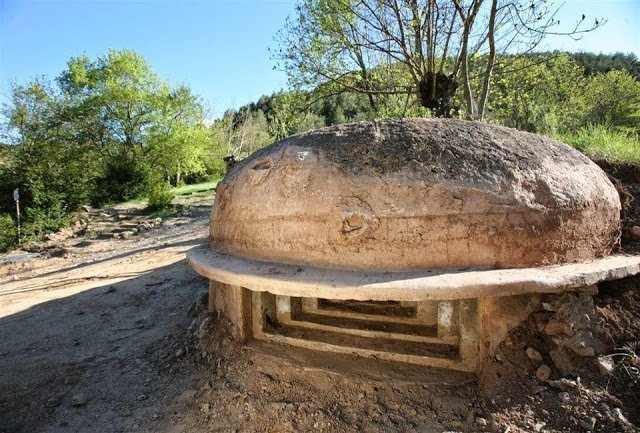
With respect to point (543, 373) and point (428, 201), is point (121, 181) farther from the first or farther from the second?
point (543, 373)

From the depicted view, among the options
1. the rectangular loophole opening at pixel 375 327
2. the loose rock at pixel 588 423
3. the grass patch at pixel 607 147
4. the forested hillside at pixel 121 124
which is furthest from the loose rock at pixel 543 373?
the forested hillside at pixel 121 124

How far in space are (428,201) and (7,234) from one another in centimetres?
1547

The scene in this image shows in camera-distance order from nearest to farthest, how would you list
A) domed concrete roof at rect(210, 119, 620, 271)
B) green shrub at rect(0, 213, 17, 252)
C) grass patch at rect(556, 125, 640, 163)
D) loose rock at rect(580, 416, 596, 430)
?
loose rock at rect(580, 416, 596, 430), domed concrete roof at rect(210, 119, 620, 271), grass patch at rect(556, 125, 640, 163), green shrub at rect(0, 213, 17, 252)

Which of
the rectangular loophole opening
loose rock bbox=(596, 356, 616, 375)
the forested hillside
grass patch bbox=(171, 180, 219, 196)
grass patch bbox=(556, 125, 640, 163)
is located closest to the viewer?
loose rock bbox=(596, 356, 616, 375)

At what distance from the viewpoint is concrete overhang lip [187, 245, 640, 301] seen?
2076mm

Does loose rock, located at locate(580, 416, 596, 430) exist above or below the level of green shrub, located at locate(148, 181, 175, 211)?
below

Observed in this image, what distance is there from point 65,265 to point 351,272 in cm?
931

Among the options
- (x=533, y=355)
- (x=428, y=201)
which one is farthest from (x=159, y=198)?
(x=533, y=355)

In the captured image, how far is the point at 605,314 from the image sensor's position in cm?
242

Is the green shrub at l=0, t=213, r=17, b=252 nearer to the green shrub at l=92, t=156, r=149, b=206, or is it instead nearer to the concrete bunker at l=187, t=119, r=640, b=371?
the green shrub at l=92, t=156, r=149, b=206

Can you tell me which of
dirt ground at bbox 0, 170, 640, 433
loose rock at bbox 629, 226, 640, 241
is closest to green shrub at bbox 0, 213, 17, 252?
dirt ground at bbox 0, 170, 640, 433

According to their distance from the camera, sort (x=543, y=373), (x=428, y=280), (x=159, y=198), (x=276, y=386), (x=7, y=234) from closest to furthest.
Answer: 1. (x=428, y=280)
2. (x=543, y=373)
3. (x=276, y=386)
4. (x=7, y=234)
5. (x=159, y=198)

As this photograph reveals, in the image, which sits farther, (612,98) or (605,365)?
(612,98)

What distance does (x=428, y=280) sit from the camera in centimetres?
215
